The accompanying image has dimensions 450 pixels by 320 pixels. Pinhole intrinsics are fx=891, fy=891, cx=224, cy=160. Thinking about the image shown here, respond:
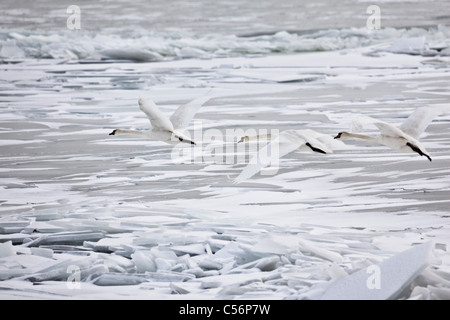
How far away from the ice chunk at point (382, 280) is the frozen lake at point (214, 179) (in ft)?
0.04

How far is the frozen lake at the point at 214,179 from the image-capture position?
141 inches

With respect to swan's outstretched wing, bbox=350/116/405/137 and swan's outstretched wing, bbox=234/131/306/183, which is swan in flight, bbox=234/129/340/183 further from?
swan's outstretched wing, bbox=350/116/405/137

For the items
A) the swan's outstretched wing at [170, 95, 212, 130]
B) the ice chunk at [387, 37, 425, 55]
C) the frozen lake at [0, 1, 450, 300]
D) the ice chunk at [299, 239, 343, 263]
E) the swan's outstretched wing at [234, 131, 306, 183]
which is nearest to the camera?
the frozen lake at [0, 1, 450, 300]

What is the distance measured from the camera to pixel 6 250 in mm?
3869

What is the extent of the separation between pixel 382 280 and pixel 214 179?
2.27 m

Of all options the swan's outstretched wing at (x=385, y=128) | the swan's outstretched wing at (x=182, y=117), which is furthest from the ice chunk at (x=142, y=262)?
the swan's outstretched wing at (x=385, y=128)

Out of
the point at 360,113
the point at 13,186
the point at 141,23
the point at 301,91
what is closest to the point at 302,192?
the point at 13,186

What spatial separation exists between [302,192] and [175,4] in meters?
14.0

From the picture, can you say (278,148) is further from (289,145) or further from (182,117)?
(182,117)

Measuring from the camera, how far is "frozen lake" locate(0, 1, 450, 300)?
3.58m

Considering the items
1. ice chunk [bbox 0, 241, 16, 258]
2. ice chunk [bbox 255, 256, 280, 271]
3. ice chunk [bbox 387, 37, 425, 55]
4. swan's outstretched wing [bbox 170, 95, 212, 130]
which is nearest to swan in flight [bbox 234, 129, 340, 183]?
swan's outstretched wing [bbox 170, 95, 212, 130]

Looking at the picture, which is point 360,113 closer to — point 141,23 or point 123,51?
point 123,51

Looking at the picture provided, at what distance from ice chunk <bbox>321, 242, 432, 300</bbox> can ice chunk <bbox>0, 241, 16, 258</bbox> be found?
4.67ft

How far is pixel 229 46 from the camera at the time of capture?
43.2ft
